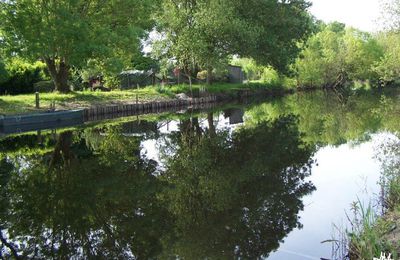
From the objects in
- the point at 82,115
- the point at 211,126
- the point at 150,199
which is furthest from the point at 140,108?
the point at 150,199

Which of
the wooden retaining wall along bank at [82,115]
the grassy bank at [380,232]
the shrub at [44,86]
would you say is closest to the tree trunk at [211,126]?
the wooden retaining wall along bank at [82,115]

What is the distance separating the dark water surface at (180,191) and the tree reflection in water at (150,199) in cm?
3

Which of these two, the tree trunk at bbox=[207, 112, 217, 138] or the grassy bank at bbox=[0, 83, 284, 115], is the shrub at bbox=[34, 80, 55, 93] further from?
the tree trunk at bbox=[207, 112, 217, 138]

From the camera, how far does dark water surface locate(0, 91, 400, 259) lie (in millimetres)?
8617

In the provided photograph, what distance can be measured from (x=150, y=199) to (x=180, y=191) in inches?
43.2

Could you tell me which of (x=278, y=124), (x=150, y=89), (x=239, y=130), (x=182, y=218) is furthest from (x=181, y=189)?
(x=150, y=89)

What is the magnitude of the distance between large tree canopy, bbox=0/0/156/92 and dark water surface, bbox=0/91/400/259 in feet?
29.8

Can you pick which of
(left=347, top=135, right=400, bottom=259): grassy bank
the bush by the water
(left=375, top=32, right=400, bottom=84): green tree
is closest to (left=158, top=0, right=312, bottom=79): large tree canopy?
(left=375, top=32, right=400, bottom=84): green tree

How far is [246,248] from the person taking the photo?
8422mm

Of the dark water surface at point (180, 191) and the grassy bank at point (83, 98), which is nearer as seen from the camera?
the dark water surface at point (180, 191)

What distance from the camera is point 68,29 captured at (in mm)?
30703

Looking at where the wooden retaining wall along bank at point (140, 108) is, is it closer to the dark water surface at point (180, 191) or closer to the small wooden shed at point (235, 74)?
the dark water surface at point (180, 191)

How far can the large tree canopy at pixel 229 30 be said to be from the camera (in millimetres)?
43188

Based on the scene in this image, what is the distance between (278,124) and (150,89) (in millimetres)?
17036
